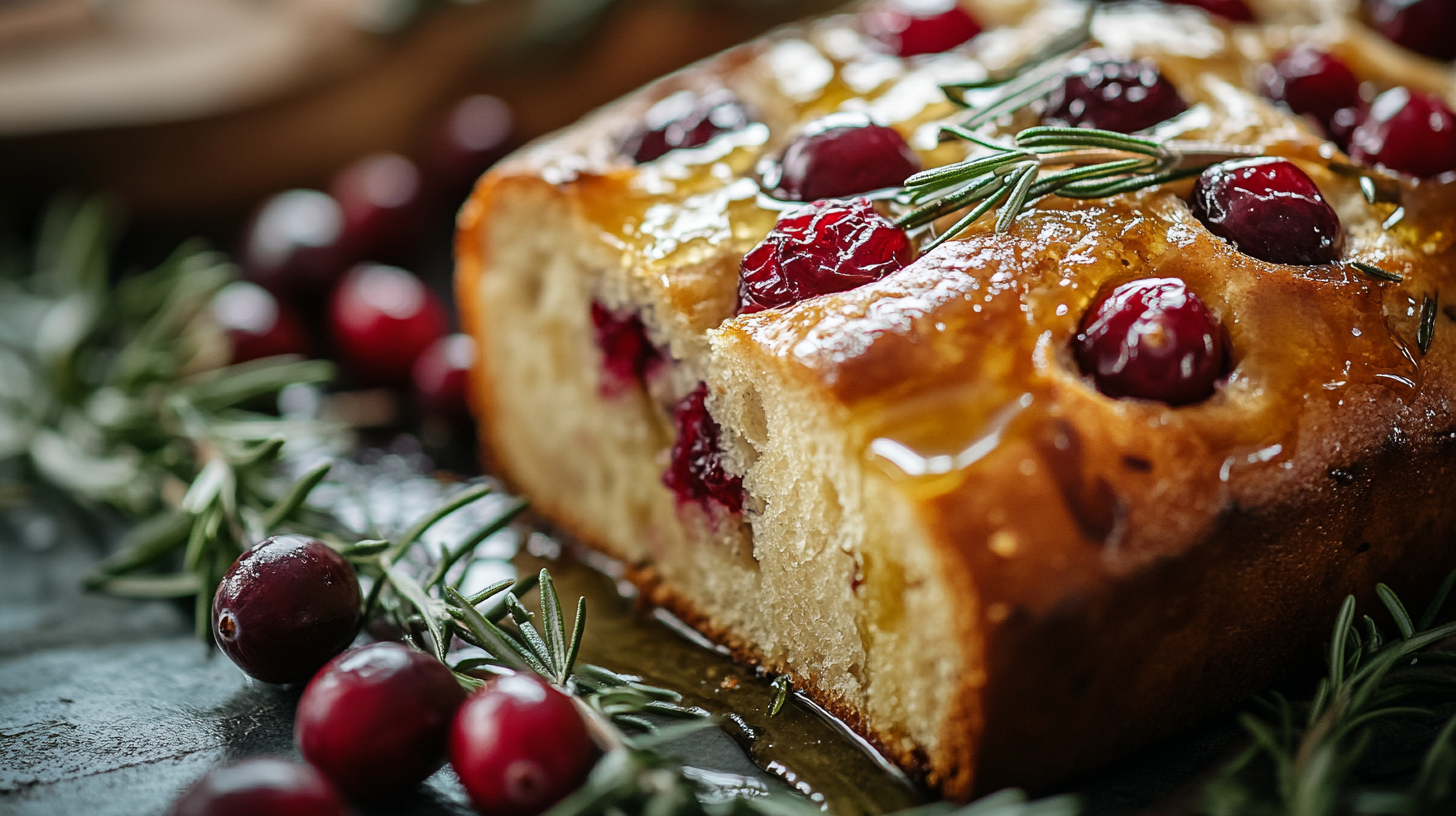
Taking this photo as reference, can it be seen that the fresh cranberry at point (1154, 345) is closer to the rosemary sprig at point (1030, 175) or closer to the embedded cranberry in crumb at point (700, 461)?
the rosemary sprig at point (1030, 175)

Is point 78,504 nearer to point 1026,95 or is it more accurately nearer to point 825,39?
point 825,39

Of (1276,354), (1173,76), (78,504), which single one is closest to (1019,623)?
(1276,354)

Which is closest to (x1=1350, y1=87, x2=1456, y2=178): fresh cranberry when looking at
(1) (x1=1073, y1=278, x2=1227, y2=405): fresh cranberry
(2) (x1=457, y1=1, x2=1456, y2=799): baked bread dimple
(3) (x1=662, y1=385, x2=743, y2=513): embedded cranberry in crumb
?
(2) (x1=457, y1=1, x2=1456, y2=799): baked bread dimple

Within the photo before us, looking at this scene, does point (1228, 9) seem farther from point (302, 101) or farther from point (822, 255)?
point (302, 101)

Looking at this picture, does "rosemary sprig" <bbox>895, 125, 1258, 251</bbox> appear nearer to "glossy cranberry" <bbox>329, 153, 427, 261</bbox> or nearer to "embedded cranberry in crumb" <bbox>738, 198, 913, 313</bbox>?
"embedded cranberry in crumb" <bbox>738, 198, 913, 313</bbox>

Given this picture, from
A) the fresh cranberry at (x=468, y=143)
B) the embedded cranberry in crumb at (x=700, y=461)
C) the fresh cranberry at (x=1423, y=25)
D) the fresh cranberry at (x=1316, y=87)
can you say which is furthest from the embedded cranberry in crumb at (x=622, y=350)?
the fresh cranberry at (x=1423, y=25)

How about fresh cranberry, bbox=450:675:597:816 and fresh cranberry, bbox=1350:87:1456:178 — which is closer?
fresh cranberry, bbox=450:675:597:816
